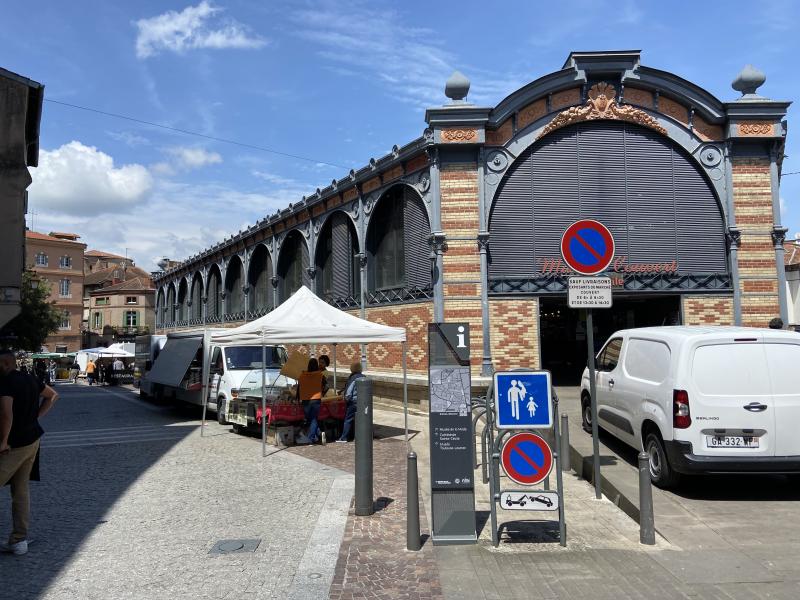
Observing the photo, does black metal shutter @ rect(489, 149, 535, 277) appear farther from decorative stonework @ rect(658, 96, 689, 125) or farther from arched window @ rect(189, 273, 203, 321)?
arched window @ rect(189, 273, 203, 321)

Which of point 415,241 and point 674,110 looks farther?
point 415,241

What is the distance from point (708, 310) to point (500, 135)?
6282mm

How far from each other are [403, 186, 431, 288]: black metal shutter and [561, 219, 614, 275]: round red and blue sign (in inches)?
308

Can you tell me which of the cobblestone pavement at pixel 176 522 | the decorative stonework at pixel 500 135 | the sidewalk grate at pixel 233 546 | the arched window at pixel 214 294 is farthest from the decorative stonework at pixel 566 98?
the arched window at pixel 214 294

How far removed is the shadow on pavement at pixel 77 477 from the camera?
201 inches

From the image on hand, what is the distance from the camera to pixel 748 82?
14.4 m

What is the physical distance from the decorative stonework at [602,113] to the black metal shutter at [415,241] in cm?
334

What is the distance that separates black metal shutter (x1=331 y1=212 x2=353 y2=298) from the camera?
739 inches

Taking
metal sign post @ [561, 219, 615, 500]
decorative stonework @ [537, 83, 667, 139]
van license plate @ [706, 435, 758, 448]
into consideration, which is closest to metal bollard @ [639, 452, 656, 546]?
metal sign post @ [561, 219, 615, 500]

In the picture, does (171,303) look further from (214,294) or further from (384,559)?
(384,559)

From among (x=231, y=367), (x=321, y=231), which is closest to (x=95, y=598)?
(x=231, y=367)

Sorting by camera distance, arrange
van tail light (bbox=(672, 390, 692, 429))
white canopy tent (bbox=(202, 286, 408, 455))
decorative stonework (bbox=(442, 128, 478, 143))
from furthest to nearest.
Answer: decorative stonework (bbox=(442, 128, 478, 143)), white canopy tent (bbox=(202, 286, 408, 455)), van tail light (bbox=(672, 390, 692, 429))

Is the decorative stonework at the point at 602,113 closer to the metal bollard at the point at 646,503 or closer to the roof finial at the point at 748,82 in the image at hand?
the roof finial at the point at 748,82

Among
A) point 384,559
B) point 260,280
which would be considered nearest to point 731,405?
point 384,559
